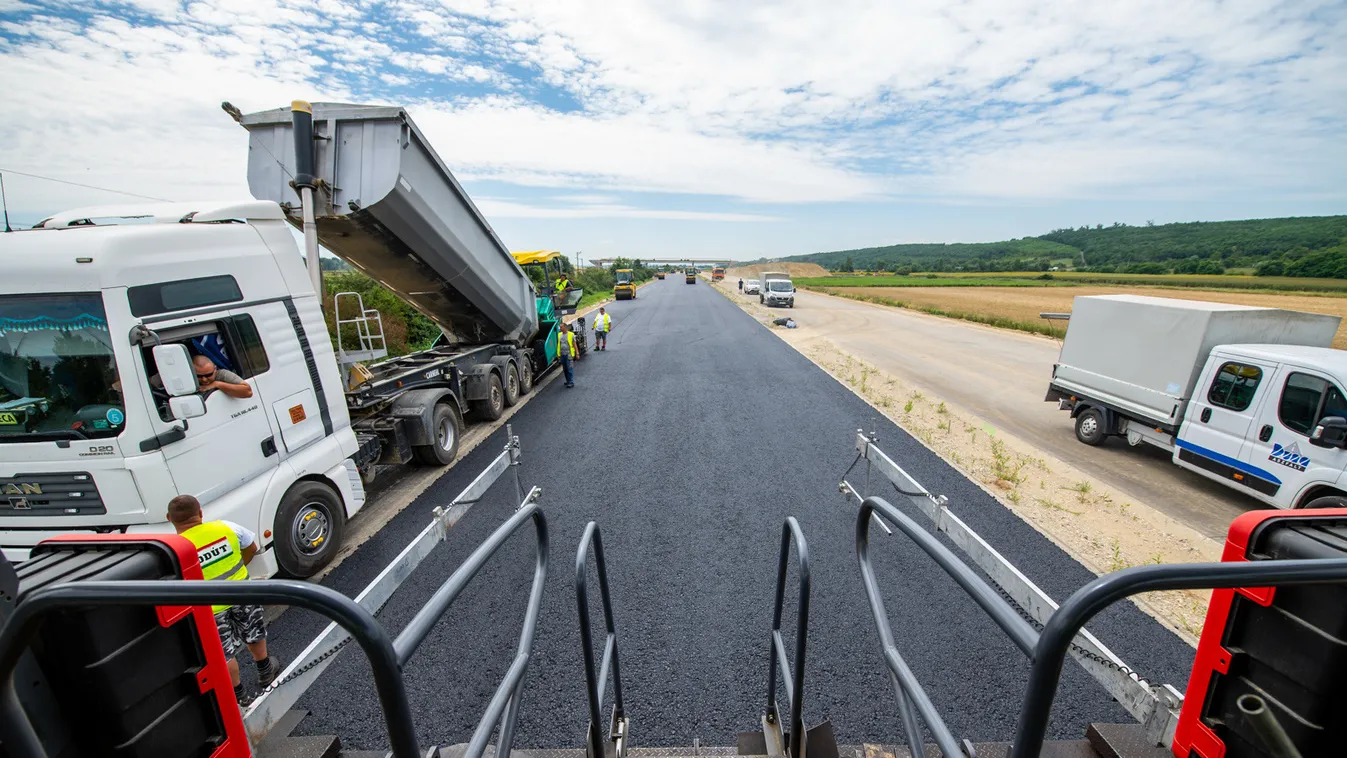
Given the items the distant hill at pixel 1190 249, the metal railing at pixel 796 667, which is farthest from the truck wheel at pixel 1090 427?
the distant hill at pixel 1190 249

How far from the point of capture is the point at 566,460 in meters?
7.46

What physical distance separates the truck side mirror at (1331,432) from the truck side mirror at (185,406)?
381 inches

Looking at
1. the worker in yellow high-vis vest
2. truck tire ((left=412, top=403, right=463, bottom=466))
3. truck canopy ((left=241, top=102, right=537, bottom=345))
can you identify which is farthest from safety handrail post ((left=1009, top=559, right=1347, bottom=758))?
truck tire ((left=412, top=403, right=463, bottom=466))

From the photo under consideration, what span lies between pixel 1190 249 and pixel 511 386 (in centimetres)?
13067

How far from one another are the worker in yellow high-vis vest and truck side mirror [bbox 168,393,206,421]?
556mm

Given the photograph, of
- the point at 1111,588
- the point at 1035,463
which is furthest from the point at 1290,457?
the point at 1111,588

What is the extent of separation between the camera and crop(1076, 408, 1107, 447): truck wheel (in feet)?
27.6

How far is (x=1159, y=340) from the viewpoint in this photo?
743 cm

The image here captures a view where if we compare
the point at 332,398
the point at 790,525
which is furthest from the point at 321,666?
the point at 332,398

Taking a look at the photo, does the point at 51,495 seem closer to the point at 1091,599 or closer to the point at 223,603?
the point at 223,603

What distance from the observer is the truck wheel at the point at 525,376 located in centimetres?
1099

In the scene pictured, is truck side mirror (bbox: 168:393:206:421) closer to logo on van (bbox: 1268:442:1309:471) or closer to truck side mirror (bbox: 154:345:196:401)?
truck side mirror (bbox: 154:345:196:401)

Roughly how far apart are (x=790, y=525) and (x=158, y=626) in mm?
2438

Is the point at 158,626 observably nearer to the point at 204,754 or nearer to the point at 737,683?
the point at 204,754
